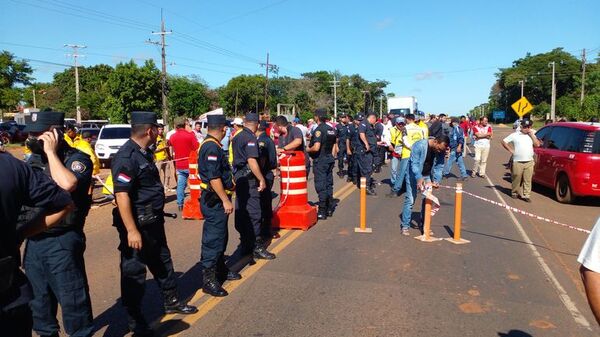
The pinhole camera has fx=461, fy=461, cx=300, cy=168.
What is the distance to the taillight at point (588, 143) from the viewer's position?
32.5ft

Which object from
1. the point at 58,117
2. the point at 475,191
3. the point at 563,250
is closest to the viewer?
the point at 58,117

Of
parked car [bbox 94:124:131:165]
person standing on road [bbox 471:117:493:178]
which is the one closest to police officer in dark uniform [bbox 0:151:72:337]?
person standing on road [bbox 471:117:493:178]

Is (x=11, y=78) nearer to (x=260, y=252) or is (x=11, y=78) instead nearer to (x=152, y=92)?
(x=152, y=92)

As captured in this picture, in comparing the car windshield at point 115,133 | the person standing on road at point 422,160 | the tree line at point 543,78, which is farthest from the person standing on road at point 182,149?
the tree line at point 543,78

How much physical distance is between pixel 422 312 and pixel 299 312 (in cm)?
123

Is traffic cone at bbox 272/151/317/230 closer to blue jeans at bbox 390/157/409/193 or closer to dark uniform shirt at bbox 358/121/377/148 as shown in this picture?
blue jeans at bbox 390/157/409/193

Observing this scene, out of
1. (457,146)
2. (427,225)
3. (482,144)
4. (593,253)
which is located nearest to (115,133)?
(457,146)

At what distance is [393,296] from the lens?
16.5 feet

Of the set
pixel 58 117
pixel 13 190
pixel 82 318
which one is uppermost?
pixel 58 117

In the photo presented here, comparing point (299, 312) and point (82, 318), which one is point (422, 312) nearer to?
point (299, 312)

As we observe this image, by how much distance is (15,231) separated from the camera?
2375mm

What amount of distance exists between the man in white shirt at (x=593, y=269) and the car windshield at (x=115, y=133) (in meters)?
19.0

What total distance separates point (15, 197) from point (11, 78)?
45812 mm

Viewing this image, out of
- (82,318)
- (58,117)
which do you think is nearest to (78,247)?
(82,318)
